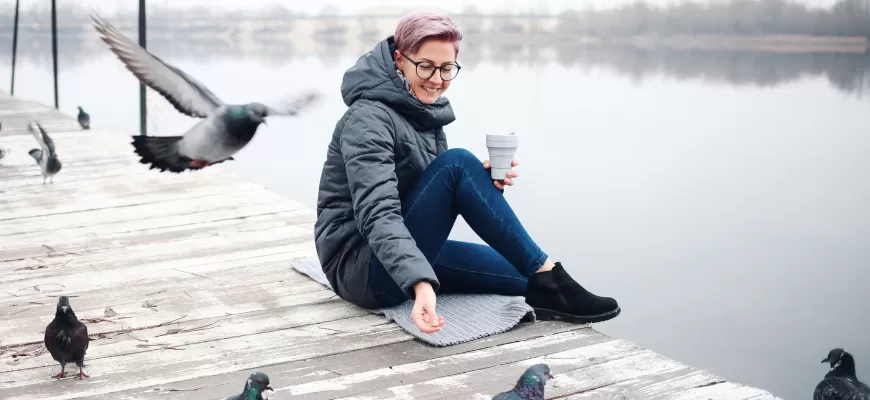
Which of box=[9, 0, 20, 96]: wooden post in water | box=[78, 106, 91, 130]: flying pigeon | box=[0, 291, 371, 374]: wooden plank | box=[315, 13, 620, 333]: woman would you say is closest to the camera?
box=[315, 13, 620, 333]: woman

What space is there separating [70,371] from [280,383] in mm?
507

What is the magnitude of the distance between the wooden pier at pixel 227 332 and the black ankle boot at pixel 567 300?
3 cm

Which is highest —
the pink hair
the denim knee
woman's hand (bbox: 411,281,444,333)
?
the pink hair

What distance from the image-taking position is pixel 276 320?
2592mm

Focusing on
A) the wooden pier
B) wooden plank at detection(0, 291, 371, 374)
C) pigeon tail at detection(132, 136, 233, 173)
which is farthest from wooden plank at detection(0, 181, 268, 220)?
pigeon tail at detection(132, 136, 233, 173)

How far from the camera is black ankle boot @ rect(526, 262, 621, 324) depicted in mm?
2484

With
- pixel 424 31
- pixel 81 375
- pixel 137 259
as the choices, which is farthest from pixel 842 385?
pixel 137 259

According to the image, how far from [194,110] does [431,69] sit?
0.60 m

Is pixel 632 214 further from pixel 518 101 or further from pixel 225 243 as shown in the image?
pixel 225 243

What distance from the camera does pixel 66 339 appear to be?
210cm

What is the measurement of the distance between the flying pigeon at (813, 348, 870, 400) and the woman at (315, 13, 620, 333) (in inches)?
22.0

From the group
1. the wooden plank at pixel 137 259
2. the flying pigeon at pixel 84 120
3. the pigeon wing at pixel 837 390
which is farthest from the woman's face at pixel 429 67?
the flying pigeon at pixel 84 120

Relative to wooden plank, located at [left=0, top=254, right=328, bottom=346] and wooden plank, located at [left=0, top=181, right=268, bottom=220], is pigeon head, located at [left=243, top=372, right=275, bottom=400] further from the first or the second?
wooden plank, located at [left=0, top=181, right=268, bottom=220]

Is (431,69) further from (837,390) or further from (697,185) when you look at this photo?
(697,185)
